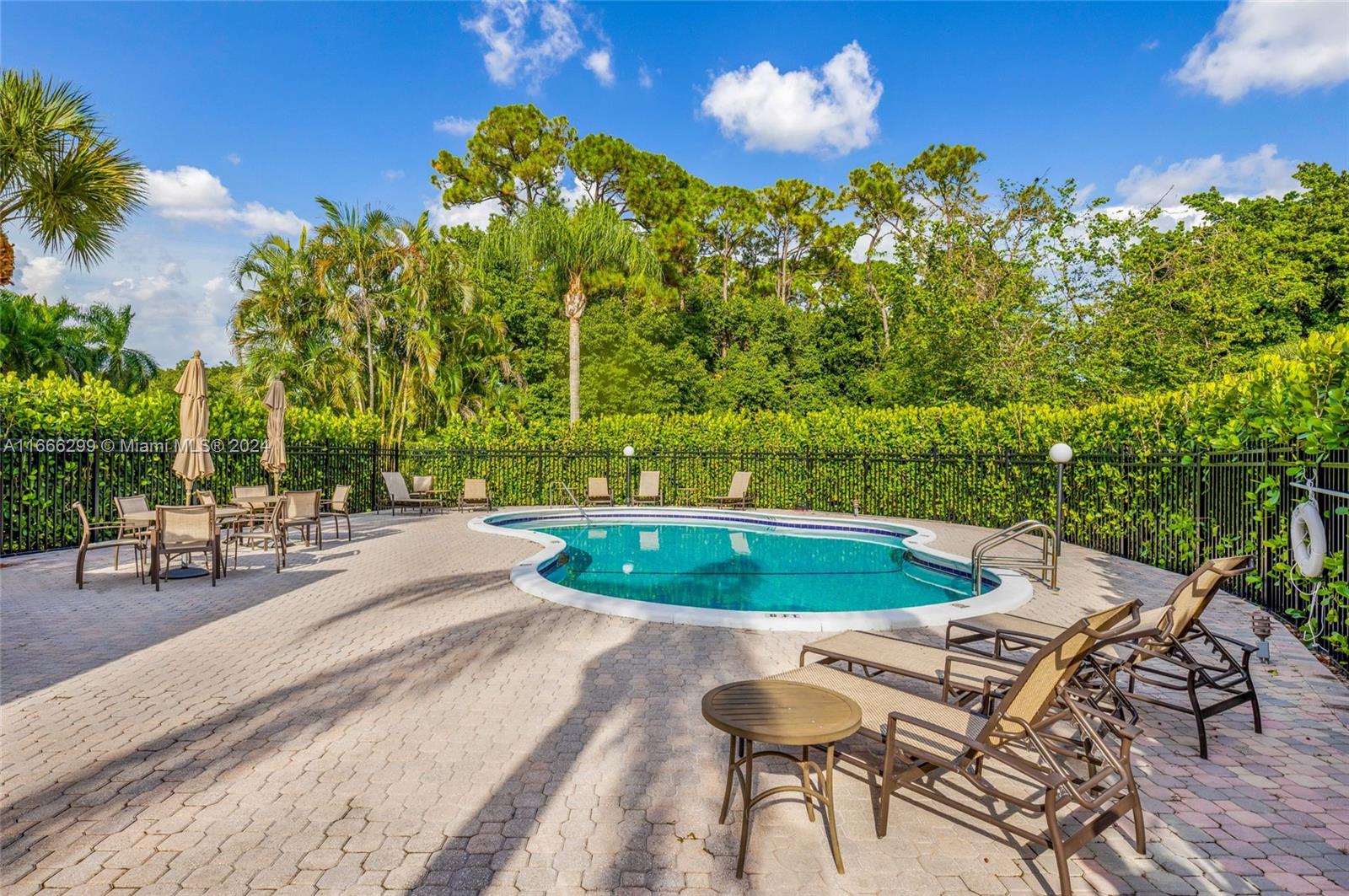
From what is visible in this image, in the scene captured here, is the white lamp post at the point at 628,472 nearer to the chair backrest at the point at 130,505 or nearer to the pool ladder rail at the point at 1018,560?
the pool ladder rail at the point at 1018,560

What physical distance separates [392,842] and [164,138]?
15.0 meters

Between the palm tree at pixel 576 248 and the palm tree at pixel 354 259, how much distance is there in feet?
12.7

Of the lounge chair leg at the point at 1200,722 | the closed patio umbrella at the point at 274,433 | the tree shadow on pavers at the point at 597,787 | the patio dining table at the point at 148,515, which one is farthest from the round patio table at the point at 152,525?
the lounge chair leg at the point at 1200,722

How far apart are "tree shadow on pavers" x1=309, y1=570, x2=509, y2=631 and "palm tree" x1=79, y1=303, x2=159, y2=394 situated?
1012 inches

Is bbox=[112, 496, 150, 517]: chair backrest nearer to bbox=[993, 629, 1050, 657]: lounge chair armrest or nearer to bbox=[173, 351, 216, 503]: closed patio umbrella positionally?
bbox=[173, 351, 216, 503]: closed patio umbrella

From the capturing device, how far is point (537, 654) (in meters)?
5.03

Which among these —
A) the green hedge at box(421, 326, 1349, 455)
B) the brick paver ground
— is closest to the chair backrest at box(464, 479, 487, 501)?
the green hedge at box(421, 326, 1349, 455)

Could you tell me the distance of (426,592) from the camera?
7215mm

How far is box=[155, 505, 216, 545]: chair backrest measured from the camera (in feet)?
24.1

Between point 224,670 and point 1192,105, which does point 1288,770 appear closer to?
point 224,670

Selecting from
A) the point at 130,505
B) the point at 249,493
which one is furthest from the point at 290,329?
the point at 130,505

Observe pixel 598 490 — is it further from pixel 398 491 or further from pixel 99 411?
pixel 99 411

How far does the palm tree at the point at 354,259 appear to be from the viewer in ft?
65.4

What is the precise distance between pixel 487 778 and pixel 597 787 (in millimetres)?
526
